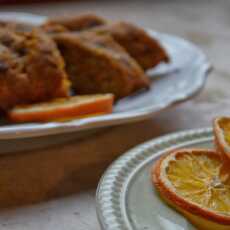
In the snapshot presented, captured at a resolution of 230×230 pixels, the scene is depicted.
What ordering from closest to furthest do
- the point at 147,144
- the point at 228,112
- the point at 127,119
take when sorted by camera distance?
1. the point at 147,144
2. the point at 127,119
3. the point at 228,112

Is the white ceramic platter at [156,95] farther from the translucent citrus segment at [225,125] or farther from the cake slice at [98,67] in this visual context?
the translucent citrus segment at [225,125]

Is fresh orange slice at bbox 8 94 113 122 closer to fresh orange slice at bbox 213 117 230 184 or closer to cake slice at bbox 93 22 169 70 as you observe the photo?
cake slice at bbox 93 22 169 70

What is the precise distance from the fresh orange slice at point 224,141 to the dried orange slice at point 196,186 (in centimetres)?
2

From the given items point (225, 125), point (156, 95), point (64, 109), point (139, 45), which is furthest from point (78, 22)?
point (225, 125)

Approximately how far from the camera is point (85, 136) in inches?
59.3

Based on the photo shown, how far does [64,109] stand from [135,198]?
49 cm

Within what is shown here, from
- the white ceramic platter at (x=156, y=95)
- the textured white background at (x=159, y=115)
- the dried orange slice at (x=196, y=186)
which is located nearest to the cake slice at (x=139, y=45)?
the white ceramic platter at (x=156, y=95)

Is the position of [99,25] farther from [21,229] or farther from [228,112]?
[21,229]

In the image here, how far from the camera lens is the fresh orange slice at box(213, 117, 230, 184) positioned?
1.05 meters

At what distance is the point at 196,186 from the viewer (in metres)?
1.03

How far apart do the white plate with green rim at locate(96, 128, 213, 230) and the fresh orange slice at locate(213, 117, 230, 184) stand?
4.9 inches

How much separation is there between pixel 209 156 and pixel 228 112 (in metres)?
0.68

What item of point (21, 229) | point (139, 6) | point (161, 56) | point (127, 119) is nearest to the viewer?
point (21, 229)

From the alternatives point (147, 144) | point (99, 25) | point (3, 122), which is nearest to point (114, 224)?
point (147, 144)
